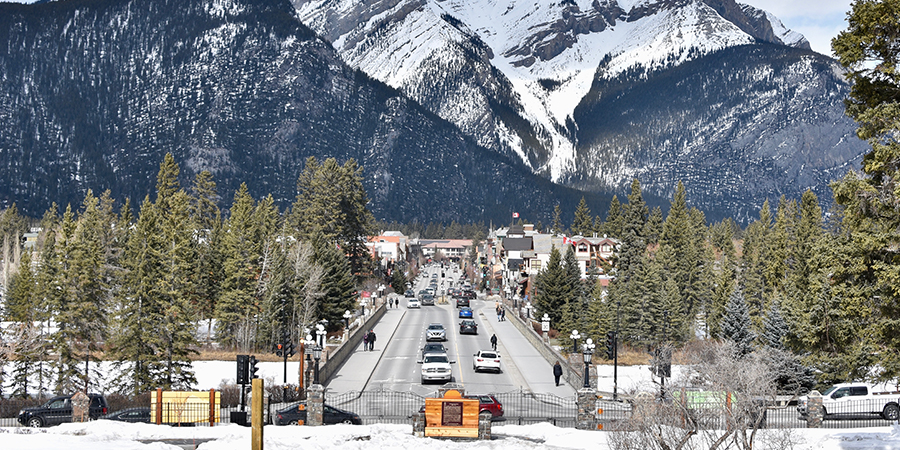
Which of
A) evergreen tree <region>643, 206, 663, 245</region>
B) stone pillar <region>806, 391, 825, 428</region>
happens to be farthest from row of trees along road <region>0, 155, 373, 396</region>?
evergreen tree <region>643, 206, 663, 245</region>

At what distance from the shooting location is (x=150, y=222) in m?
47.2

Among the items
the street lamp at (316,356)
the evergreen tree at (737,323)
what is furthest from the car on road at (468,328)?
the street lamp at (316,356)

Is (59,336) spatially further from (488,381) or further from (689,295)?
(689,295)

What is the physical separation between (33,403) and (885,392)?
3483 cm

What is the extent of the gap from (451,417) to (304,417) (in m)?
6.74

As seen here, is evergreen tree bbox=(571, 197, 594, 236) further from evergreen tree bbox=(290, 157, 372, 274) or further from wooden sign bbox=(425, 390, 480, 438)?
wooden sign bbox=(425, 390, 480, 438)

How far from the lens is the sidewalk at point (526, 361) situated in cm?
→ 4309

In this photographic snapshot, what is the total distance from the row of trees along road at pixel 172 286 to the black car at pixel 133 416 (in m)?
13.2

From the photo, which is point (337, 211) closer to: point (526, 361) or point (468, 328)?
point (468, 328)

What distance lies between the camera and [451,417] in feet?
87.1

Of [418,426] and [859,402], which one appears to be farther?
[859,402]

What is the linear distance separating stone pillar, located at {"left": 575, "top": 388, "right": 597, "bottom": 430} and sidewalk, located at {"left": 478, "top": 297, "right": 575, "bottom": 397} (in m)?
10.9

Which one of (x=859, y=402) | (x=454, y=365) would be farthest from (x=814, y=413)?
(x=454, y=365)

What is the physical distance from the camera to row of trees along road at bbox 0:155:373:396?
4391 centimetres
